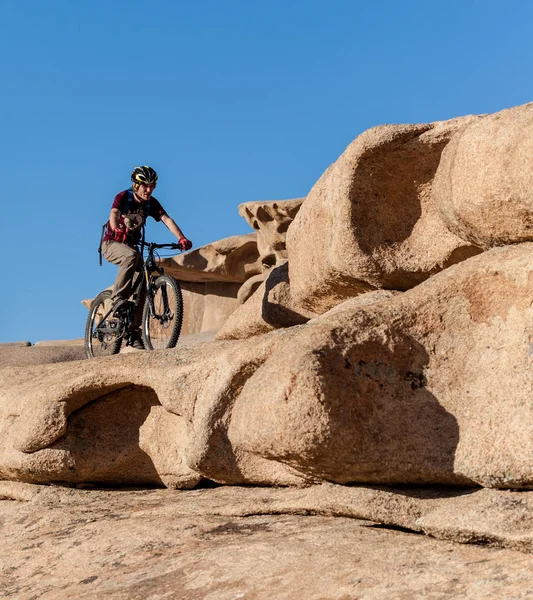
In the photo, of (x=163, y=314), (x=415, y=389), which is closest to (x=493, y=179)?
(x=415, y=389)

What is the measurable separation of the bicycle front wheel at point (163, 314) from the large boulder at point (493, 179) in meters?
3.74

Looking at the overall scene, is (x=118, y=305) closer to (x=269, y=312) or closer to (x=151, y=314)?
(x=151, y=314)

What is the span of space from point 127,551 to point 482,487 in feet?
6.06

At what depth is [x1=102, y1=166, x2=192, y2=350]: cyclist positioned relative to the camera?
882 cm

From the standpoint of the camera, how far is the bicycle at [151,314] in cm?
857

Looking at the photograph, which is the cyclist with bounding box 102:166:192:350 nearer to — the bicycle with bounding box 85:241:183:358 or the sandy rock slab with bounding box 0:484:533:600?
the bicycle with bounding box 85:241:183:358

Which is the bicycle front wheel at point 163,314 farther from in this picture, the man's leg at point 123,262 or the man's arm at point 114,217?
the man's arm at point 114,217

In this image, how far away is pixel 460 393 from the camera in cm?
459

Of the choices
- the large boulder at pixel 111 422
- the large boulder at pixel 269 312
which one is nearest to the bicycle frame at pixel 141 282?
the large boulder at pixel 269 312

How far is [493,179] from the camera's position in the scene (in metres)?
4.80

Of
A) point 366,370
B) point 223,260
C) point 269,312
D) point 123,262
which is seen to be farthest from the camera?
point 223,260

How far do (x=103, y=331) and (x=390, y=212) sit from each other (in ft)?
14.2

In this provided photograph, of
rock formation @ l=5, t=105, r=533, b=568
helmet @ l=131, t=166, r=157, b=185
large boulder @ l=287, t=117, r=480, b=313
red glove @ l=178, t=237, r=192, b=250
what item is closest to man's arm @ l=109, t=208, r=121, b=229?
helmet @ l=131, t=166, r=157, b=185

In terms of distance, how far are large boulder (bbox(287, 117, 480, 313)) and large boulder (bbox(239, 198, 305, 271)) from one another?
6509 mm
